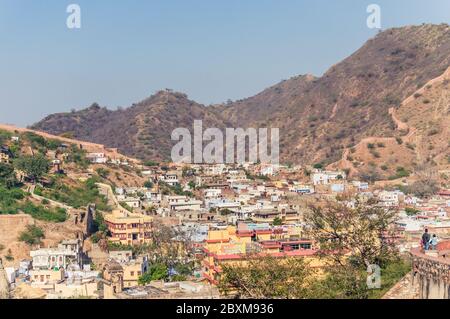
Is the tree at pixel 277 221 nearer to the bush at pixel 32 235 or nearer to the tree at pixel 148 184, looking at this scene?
the bush at pixel 32 235

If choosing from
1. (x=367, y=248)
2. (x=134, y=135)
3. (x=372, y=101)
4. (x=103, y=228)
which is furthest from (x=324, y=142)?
(x=367, y=248)

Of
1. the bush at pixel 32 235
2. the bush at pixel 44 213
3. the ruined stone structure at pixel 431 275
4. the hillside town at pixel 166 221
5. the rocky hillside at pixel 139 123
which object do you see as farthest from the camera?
the rocky hillside at pixel 139 123

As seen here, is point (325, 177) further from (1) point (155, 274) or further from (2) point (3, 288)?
(2) point (3, 288)

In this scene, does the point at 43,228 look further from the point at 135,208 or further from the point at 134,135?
the point at 134,135

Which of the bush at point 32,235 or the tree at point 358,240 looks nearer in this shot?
the tree at point 358,240

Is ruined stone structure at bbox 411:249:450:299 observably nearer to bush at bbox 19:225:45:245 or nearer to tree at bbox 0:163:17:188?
bush at bbox 19:225:45:245

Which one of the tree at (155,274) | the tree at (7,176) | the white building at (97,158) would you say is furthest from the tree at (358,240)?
the white building at (97,158)

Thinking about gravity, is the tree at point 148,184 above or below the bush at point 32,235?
above
